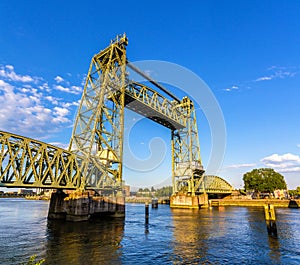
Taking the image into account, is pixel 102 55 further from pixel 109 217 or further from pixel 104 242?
pixel 104 242

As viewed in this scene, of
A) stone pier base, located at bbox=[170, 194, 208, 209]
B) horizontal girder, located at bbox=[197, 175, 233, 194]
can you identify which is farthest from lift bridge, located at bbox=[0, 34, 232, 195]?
horizontal girder, located at bbox=[197, 175, 233, 194]

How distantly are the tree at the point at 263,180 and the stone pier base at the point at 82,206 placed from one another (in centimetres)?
7586

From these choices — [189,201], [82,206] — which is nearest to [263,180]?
[189,201]

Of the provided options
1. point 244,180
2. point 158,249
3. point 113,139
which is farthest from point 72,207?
point 244,180

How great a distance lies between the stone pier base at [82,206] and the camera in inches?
1111

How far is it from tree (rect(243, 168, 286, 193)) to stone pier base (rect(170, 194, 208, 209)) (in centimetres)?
3953

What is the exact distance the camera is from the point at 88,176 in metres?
31.8

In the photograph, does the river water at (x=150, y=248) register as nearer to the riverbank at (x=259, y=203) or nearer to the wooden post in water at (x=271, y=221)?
the wooden post in water at (x=271, y=221)

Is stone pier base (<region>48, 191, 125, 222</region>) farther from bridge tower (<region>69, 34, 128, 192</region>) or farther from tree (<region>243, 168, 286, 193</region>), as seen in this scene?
tree (<region>243, 168, 286, 193</region>)

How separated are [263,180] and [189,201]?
4856cm

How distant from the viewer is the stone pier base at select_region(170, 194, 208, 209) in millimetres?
57941

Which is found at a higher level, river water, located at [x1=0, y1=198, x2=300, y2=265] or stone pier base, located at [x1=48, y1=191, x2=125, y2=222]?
stone pier base, located at [x1=48, y1=191, x2=125, y2=222]

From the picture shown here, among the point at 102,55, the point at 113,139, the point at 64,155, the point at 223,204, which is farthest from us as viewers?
the point at 223,204

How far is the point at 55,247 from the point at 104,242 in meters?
3.65
